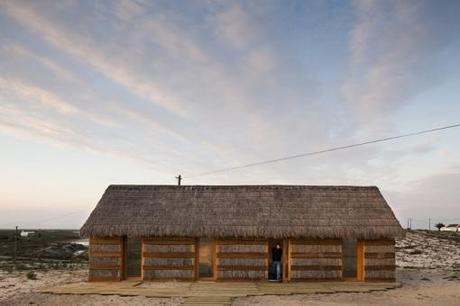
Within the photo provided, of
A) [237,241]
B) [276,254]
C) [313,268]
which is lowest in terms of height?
[313,268]

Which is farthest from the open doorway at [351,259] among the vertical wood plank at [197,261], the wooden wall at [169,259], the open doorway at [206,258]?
the wooden wall at [169,259]

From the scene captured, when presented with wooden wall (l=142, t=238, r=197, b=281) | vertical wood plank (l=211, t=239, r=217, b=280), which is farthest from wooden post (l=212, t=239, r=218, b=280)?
wooden wall (l=142, t=238, r=197, b=281)

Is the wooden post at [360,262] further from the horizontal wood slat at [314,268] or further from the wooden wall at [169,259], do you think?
the wooden wall at [169,259]

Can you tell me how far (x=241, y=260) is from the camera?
20.9m

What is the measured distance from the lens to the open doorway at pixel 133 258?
70.8ft

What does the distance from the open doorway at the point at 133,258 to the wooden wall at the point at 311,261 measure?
6.20 metres

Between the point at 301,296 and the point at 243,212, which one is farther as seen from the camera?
the point at 243,212

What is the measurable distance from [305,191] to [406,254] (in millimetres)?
15661

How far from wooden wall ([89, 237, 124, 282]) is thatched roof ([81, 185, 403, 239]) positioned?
601 mm

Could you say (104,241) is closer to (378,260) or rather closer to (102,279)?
(102,279)

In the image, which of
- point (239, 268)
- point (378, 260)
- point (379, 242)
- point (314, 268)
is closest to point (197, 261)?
point (239, 268)

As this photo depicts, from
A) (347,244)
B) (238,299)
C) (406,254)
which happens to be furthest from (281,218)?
(406,254)

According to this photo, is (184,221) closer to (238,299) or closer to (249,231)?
(249,231)

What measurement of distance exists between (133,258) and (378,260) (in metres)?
10.0
